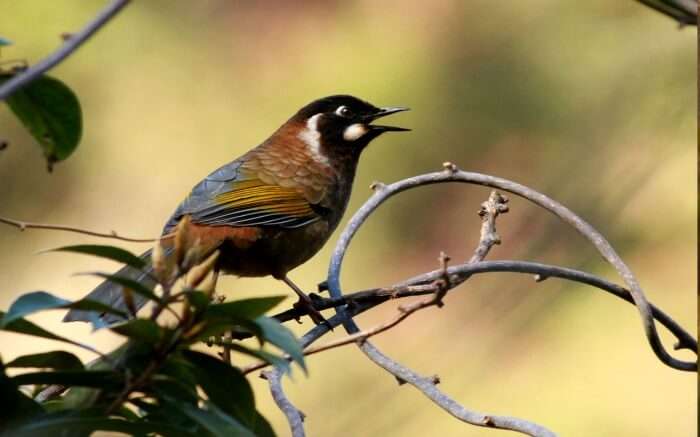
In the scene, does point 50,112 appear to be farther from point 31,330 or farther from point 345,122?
point 345,122

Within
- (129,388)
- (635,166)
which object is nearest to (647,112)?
(635,166)

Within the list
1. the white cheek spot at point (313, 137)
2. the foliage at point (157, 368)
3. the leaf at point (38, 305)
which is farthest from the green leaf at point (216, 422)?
the white cheek spot at point (313, 137)

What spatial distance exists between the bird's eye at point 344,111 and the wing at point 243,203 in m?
0.42

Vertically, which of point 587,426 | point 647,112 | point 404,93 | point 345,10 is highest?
point 345,10

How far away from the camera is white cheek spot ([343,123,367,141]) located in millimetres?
3387

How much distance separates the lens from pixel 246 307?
102cm

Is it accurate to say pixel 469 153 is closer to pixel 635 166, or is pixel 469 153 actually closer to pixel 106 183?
pixel 106 183

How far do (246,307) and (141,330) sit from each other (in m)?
0.10

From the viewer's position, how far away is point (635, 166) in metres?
2.07

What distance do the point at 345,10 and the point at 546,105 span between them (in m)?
1.37

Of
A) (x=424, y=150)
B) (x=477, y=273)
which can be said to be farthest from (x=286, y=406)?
(x=424, y=150)

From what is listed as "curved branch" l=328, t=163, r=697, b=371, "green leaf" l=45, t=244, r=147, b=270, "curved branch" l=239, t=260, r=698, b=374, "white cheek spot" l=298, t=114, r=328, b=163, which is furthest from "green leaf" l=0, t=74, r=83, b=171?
"white cheek spot" l=298, t=114, r=328, b=163

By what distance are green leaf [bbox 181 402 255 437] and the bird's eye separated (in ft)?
7.88

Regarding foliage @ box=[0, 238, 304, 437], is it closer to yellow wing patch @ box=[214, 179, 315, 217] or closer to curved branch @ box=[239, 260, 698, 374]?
curved branch @ box=[239, 260, 698, 374]
